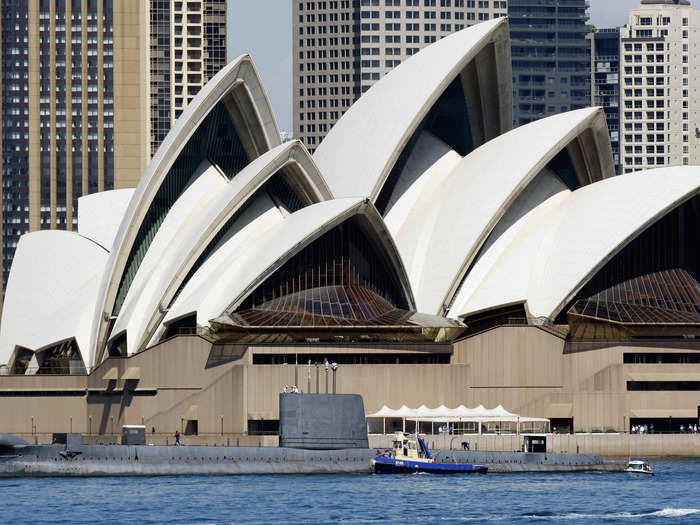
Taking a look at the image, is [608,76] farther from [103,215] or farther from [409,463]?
[409,463]

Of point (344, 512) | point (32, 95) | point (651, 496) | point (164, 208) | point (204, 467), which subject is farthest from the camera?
point (32, 95)

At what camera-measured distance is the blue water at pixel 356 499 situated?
1764 inches

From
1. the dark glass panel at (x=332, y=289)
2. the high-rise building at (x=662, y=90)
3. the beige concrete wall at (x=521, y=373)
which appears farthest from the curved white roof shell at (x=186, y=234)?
the high-rise building at (x=662, y=90)

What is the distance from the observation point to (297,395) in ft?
186

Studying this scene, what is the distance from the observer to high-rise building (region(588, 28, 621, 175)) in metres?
186

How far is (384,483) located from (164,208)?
27.9 m

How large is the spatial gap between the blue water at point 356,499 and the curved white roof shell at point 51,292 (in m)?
23.9

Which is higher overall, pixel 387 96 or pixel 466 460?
pixel 387 96

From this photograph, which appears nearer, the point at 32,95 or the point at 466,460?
the point at 466,460

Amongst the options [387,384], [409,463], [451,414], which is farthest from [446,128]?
[409,463]

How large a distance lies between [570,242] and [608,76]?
117524mm

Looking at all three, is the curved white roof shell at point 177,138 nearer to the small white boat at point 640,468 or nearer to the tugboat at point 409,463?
the tugboat at point 409,463

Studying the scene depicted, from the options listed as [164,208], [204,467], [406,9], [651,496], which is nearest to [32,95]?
[406,9]

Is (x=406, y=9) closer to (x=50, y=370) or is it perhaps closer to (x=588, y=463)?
(x=50, y=370)
